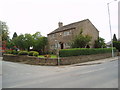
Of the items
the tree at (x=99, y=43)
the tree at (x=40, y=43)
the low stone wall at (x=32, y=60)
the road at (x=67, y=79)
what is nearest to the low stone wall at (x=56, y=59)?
the low stone wall at (x=32, y=60)

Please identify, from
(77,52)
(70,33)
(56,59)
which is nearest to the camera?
(56,59)

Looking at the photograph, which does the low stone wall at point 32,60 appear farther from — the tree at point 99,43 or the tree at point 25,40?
the tree at point 99,43

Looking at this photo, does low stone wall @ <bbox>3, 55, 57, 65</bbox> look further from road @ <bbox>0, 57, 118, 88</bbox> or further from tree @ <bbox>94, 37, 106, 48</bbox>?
tree @ <bbox>94, 37, 106, 48</bbox>

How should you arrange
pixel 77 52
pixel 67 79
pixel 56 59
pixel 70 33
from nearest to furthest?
pixel 67 79 < pixel 56 59 < pixel 77 52 < pixel 70 33

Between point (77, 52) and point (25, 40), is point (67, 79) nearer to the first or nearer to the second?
point (77, 52)

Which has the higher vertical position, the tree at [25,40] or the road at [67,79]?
the tree at [25,40]

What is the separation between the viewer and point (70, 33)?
29531mm

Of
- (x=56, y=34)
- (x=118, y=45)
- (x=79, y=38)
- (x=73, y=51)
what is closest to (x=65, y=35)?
(x=56, y=34)

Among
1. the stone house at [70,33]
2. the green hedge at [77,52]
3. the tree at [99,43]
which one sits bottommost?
the green hedge at [77,52]

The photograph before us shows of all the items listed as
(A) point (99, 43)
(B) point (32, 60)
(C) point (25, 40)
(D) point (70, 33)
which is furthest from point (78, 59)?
(C) point (25, 40)

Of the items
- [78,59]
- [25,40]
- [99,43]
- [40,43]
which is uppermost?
[25,40]

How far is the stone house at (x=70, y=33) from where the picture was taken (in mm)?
29317

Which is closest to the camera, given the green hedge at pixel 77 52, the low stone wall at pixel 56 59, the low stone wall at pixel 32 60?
the low stone wall at pixel 56 59

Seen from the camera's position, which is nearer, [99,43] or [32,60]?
[32,60]
